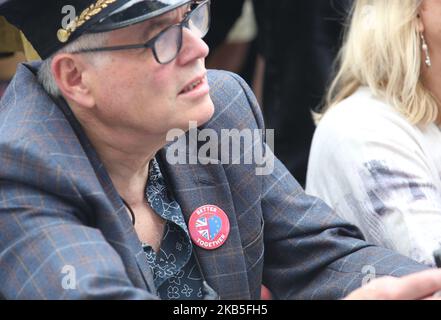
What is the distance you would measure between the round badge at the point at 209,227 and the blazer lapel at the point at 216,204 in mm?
11

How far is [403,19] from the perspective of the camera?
10.2ft

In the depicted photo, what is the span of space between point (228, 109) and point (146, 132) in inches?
13.8

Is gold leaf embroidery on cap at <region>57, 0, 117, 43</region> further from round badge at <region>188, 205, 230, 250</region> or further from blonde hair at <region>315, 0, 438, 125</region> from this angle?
blonde hair at <region>315, 0, 438, 125</region>

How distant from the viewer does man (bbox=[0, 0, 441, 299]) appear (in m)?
2.12

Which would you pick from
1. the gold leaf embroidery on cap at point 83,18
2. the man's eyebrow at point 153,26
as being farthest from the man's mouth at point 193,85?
the gold leaf embroidery on cap at point 83,18

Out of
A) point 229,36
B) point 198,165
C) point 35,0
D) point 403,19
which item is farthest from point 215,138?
point 229,36

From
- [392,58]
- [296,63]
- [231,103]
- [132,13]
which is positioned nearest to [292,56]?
[296,63]

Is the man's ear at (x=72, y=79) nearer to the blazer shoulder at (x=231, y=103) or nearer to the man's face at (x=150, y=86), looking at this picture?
the man's face at (x=150, y=86)

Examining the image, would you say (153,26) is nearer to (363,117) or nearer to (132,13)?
(132,13)

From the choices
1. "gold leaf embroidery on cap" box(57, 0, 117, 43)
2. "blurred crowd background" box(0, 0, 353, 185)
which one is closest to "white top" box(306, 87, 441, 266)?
"gold leaf embroidery on cap" box(57, 0, 117, 43)

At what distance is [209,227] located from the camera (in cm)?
246

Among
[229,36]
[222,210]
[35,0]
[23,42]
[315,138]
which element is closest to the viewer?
[35,0]

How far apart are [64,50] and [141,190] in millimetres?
401

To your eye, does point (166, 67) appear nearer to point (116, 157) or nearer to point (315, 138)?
point (116, 157)
